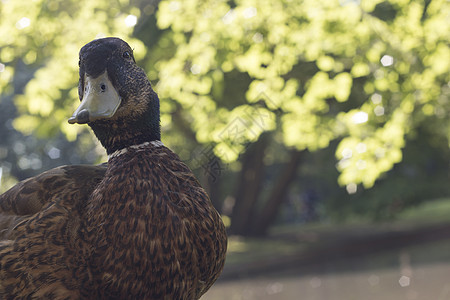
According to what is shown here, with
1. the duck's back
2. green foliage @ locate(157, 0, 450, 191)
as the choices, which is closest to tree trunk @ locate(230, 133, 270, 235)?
green foliage @ locate(157, 0, 450, 191)

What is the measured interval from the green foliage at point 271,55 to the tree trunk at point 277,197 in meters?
10.8

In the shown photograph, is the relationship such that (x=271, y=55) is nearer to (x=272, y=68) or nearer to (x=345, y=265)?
(x=272, y=68)

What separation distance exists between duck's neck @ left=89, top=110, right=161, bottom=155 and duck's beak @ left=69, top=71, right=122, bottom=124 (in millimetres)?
139

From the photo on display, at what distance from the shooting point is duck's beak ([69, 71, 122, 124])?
7.59ft

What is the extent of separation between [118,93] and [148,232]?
2.03ft

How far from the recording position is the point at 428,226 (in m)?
19.4

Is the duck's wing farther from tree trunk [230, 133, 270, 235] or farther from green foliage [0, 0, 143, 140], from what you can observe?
tree trunk [230, 133, 270, 235]

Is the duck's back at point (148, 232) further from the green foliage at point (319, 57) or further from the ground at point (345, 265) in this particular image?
the ground at point (345, 265)

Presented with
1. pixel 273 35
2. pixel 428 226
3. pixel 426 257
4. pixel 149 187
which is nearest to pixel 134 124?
pixel 149 187

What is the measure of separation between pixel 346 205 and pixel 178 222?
16586 millimetres

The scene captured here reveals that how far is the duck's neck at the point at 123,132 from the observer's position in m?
2.62

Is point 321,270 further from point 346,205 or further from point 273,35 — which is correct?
point 273,35

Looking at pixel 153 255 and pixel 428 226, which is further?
pixel 428 226

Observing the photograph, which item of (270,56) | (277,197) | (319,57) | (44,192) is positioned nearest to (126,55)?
(44,192)
